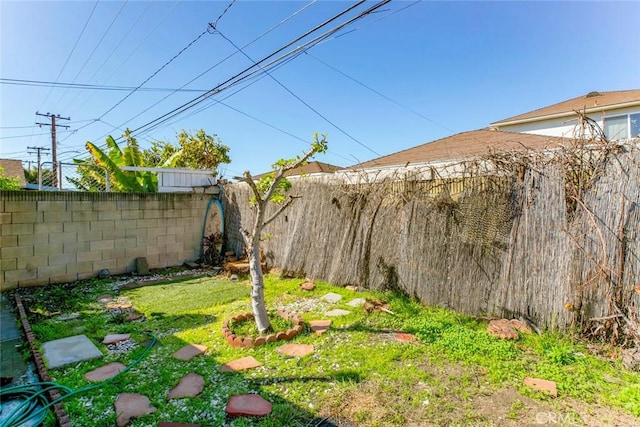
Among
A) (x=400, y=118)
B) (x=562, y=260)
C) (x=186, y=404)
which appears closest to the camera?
(x=186, y=404)

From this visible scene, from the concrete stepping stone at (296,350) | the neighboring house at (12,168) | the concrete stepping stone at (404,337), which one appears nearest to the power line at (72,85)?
the concrete stepping stone at (296,350)

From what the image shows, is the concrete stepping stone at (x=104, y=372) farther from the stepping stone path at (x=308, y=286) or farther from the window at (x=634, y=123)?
the window at (x=634, y=123)

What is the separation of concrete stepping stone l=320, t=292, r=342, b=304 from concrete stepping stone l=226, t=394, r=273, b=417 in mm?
2661

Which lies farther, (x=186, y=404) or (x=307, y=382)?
(x=307, y=382)

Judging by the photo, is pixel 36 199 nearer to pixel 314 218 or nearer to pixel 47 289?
pixel 47 289

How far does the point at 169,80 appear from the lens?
10.0 metres

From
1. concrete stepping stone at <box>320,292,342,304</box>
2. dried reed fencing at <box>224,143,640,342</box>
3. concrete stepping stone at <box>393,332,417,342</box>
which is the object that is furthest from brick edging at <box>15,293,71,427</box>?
dried reed fencing at <box>224,143,640,342</box>

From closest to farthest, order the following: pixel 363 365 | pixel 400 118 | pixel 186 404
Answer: pixel 186 404 → pixel 363 365 → pixel 400 118

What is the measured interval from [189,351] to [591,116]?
1518cm

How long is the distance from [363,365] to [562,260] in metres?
2.68

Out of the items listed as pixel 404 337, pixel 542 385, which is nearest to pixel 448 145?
pixel 404 337

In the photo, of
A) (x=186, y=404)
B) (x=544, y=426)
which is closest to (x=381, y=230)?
(x=544, y=426)

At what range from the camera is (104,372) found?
322 centimetres

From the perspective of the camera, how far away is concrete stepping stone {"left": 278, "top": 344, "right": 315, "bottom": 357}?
11.3 feet
